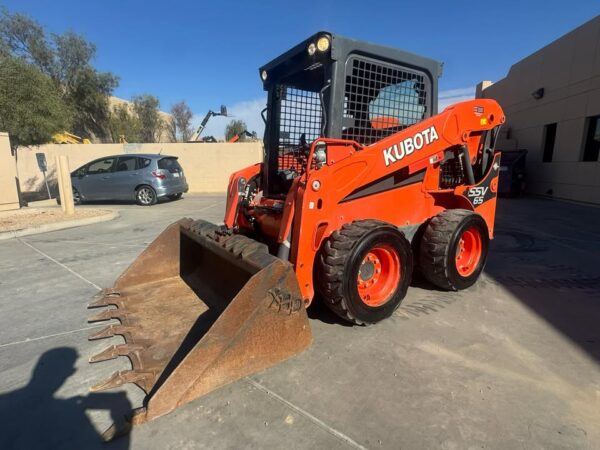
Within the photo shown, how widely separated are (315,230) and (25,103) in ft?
38.6

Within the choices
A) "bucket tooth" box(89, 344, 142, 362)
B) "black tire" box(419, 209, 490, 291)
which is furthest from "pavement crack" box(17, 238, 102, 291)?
"black tire" box(419, 209, 490, 291)

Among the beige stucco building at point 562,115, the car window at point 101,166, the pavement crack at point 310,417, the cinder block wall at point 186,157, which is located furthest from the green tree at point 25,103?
the beige stucco building at point 562,115

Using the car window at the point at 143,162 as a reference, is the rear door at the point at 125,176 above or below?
below

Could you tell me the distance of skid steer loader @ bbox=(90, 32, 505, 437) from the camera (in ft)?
8.31

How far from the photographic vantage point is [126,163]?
12.3 metres

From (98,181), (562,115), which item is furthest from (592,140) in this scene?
(98,181)

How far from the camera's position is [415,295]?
4039 millimetres

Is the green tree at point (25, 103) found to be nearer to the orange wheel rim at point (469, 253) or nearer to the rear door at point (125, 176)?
the rear door at point (125, 176)

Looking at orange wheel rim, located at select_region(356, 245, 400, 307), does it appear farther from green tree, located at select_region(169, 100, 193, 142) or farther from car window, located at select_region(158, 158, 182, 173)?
green tree, located at select_region(169, 100, 193, 142)

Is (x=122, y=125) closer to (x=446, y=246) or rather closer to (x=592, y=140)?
(x=592, y=140)

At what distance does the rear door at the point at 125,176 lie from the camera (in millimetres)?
12211

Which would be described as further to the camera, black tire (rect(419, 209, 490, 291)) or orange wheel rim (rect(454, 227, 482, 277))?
orange wheel rim (rect(454, 227, 482, 277))

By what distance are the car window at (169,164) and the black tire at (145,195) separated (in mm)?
851

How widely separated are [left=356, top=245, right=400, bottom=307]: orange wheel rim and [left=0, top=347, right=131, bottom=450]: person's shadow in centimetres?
208
